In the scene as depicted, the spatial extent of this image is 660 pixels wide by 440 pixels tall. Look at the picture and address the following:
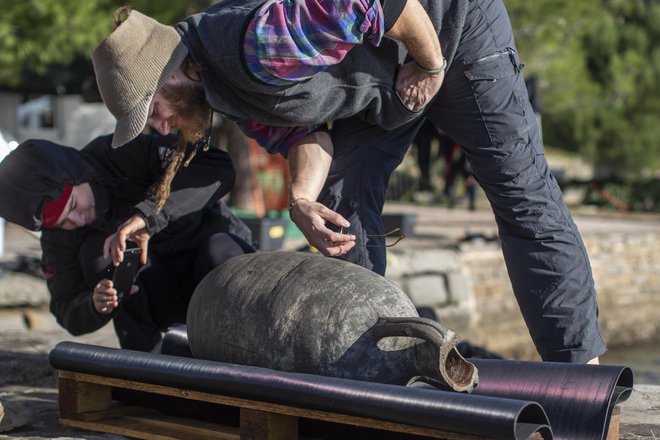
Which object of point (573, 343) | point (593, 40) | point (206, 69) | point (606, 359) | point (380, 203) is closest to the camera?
point (206, 69)

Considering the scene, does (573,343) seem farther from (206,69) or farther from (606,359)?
(606,359)

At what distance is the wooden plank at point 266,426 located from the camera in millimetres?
2678

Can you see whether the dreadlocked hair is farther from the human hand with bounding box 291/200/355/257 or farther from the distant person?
the distant person

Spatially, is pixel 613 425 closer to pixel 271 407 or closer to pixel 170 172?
pixel 271 407

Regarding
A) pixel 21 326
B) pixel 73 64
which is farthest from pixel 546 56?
pixel 21 326

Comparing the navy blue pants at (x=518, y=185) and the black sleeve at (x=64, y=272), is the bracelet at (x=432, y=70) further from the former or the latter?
the black sleeve at (x=64, y=272)

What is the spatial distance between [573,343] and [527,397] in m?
0.65

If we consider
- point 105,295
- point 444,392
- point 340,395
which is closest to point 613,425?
point 444,392

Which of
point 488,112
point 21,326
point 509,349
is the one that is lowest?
point 509,349

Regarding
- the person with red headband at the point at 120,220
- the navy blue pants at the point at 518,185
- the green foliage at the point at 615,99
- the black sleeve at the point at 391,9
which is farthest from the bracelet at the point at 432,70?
the green foliage at the point at 615,99

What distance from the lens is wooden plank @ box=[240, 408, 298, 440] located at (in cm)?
268

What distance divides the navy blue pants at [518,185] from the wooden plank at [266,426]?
34.5 inches

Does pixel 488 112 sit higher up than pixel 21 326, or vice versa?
pixel 488 112

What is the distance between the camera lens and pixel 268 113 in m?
3.09
